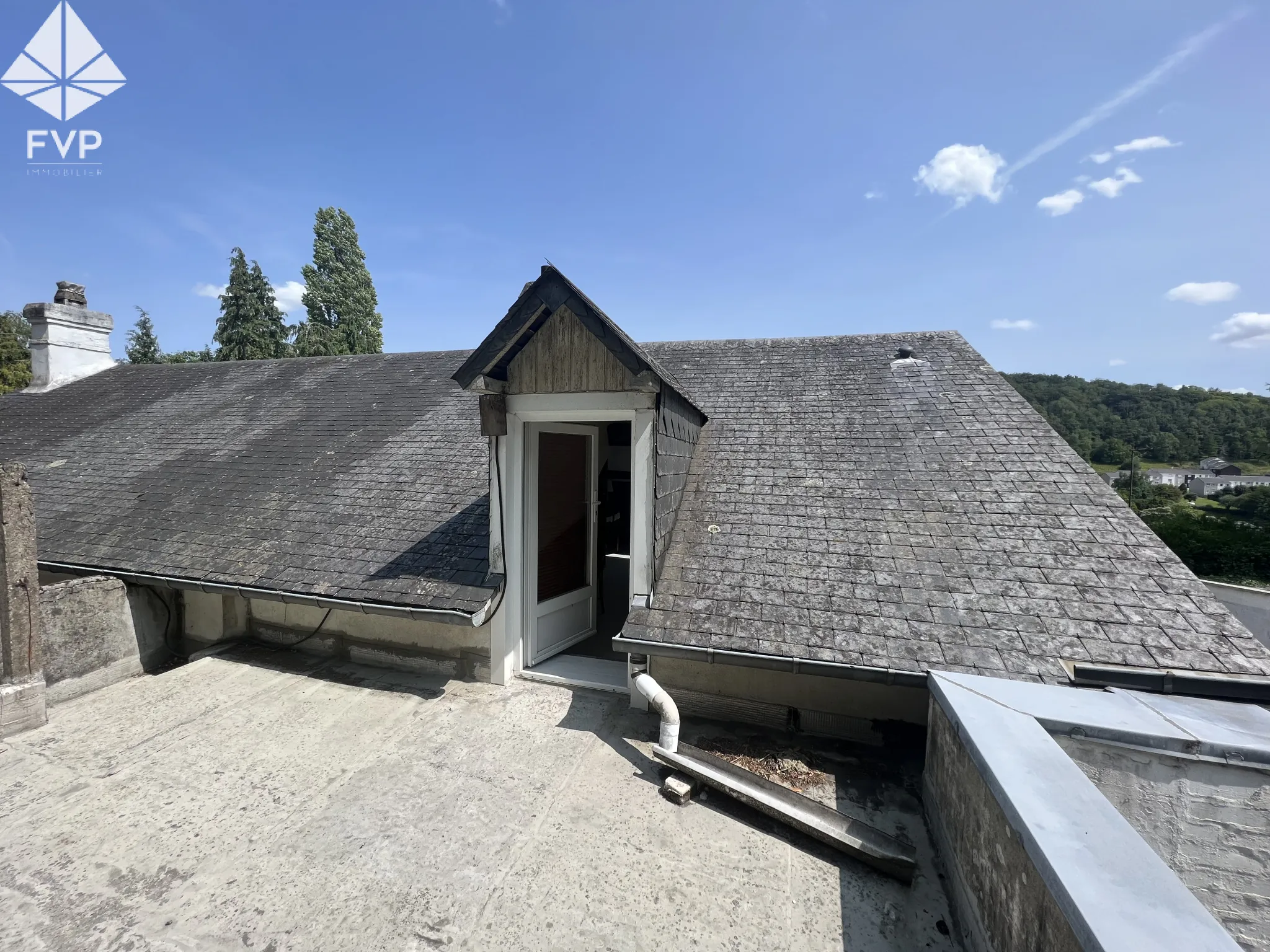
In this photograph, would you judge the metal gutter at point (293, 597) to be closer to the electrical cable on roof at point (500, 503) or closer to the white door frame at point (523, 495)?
the electrical cable on roof at point (500, 503)

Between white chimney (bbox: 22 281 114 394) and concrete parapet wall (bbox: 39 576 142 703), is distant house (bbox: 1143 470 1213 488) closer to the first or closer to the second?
concrete parapet wall (bbox: 39 576 142 703)

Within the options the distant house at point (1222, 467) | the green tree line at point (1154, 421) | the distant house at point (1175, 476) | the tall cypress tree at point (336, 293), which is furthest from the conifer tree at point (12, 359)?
the distant house at point (1222, 467)

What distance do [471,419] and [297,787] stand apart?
567 centimetres

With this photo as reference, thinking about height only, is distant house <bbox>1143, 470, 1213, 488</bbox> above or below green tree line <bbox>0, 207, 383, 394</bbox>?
below

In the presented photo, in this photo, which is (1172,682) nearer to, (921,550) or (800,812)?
(921,550)

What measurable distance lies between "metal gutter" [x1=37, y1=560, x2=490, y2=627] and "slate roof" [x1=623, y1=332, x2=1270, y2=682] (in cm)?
166

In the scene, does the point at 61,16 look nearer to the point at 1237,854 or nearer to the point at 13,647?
the point at 13,647

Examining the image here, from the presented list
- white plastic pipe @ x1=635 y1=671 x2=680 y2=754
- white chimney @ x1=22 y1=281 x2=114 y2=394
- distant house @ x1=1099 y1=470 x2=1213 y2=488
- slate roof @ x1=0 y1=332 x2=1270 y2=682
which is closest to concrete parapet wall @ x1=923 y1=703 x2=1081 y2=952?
slate roof @ x1=0 y1=332 x2=1270 y2=682

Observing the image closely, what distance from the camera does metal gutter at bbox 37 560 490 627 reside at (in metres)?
5.16

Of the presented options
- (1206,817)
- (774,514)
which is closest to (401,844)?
(774,514)

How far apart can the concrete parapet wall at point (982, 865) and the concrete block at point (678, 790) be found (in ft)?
5.50

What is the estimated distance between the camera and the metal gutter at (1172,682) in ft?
12.0

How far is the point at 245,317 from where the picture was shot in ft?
96.8

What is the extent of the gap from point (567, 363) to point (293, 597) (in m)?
3.91
